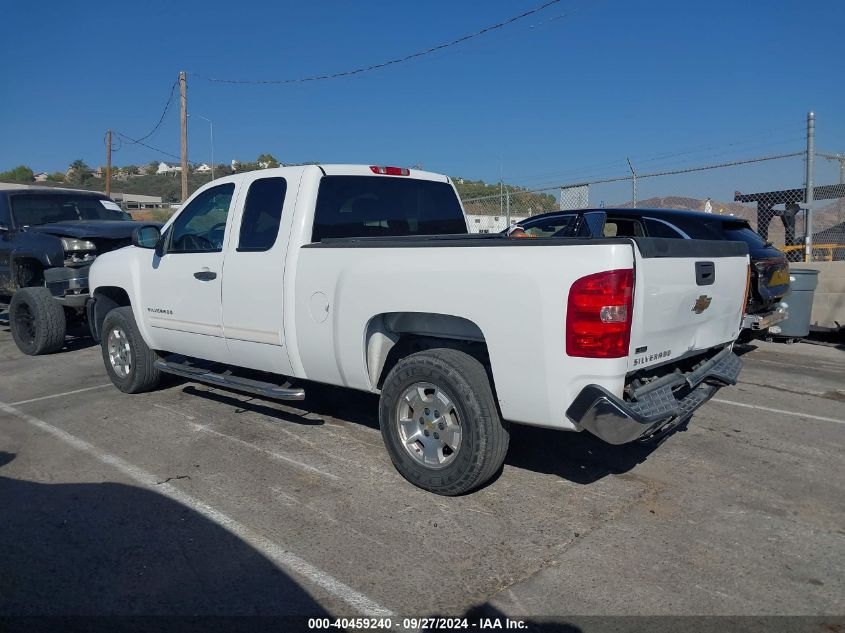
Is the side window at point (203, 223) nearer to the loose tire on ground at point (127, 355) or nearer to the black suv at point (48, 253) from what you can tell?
the loose tire on ground at point (127, 355)

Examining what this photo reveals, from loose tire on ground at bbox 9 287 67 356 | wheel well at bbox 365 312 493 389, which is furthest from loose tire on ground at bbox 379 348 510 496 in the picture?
loose tire on ground at bbox 9 287 67 356

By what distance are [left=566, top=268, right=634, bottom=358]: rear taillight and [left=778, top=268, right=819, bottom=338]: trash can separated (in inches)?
277

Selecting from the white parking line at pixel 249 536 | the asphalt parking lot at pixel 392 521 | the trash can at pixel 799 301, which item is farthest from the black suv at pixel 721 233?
the white parking line at pixel 249 536

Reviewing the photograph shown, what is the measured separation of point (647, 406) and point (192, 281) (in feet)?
12.5

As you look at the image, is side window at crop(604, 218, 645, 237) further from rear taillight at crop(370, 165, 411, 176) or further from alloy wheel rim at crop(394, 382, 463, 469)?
alloy wheel rim at crop(394, 382, 463, 469)

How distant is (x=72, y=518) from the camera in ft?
13.0

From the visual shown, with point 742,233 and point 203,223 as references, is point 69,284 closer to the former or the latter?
point 203,223

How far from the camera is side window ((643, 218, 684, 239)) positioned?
27.6 ft

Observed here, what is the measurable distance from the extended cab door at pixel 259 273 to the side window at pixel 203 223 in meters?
0.27

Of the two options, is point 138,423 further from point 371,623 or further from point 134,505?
point 371,623

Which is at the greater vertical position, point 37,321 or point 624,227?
point 624,227

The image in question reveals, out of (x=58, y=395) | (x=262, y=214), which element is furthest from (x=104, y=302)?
(x=262, y=214)

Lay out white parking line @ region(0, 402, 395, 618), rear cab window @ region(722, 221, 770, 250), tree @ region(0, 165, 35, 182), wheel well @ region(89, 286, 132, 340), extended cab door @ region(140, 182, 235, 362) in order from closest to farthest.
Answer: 1. white parking line @ region(0, 402, 395, 618)
2. extended cab door @ region(140, 182, 235, 362)
3. wheel well @ region(89, 286, 132, 340)
4. rear cab window @ region(722, 221, 770, 250)
5. tree @ region(0, 165, 35, 182)

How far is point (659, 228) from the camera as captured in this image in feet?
27.9
